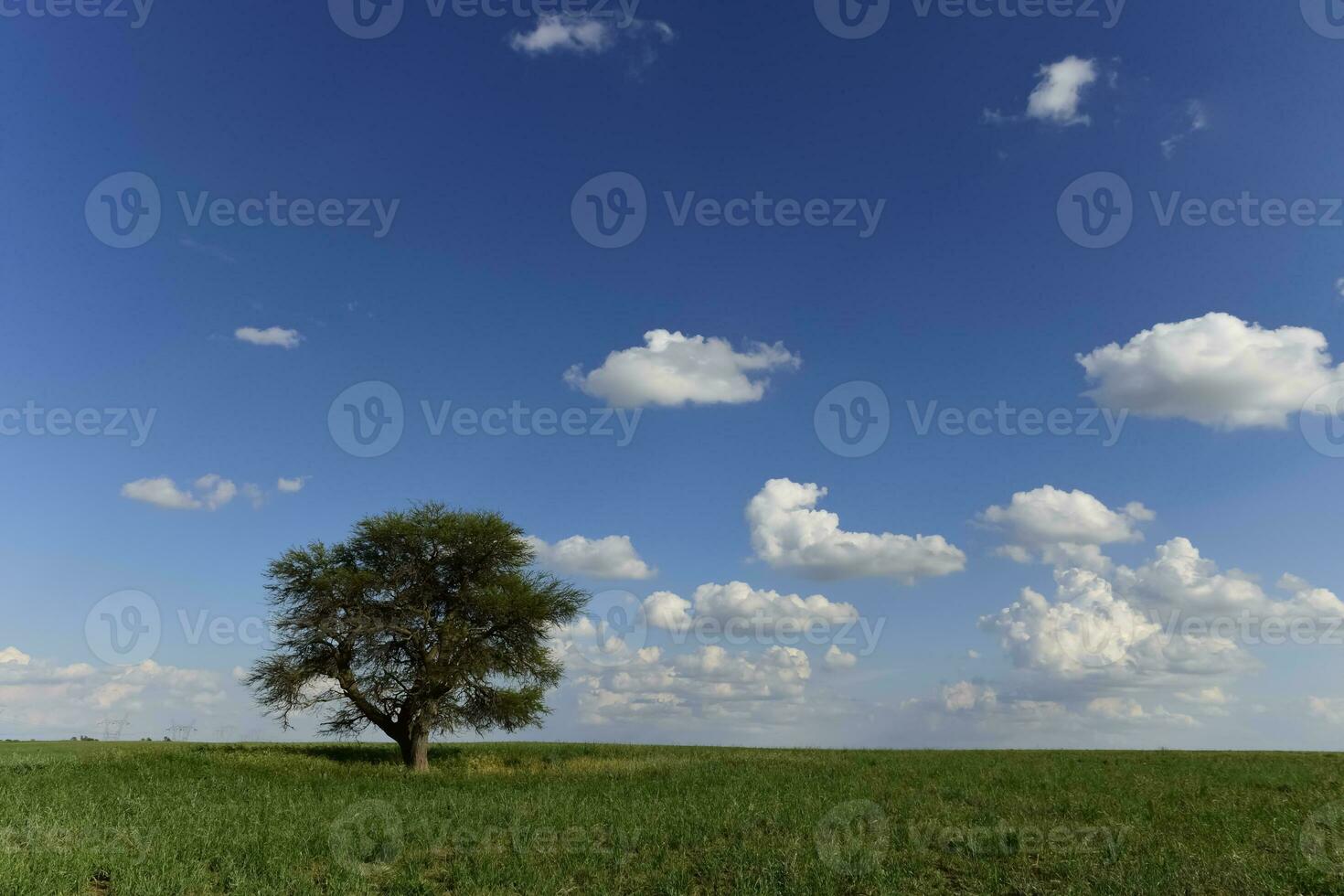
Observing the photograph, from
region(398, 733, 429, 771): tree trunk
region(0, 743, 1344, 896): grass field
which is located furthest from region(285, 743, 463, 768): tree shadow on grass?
region(0, 743, 1344, 896): grass field

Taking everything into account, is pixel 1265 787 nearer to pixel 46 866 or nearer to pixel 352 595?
pixel 46 866

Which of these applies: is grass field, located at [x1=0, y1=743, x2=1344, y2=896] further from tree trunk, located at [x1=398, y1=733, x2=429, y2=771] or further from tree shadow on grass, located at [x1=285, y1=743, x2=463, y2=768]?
tree shadow on grass, located at [x1=285, y1=743, x2=463, y2=768]

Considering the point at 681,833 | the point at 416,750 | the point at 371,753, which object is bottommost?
the point at 371,753

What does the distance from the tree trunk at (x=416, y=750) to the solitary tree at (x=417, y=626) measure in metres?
0.06

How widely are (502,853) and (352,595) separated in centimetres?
2267

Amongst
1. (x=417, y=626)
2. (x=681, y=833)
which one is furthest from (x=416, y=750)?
(x=681, y=833)

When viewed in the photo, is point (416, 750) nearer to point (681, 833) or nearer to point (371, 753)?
point (371, 753)

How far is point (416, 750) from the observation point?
119 feet

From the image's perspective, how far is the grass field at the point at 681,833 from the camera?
14.5 metres

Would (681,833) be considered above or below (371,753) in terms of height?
above

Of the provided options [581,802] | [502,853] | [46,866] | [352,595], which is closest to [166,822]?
[46,866]

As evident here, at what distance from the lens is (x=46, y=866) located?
14156 mm

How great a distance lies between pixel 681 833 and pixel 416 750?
22.4 meters

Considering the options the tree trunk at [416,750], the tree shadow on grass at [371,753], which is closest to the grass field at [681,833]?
the tree trunk at [416,750]
